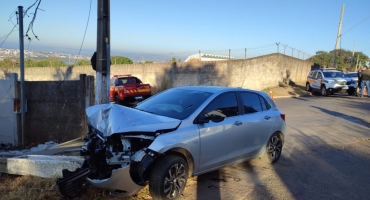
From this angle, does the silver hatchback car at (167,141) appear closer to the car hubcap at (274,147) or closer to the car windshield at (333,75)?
the car hubcap at (274,147)

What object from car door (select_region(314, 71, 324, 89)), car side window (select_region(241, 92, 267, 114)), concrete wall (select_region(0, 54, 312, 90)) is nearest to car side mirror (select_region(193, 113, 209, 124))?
car side window (select_region(241, 92, 267, 114))

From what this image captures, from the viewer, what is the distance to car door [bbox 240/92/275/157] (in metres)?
5.53

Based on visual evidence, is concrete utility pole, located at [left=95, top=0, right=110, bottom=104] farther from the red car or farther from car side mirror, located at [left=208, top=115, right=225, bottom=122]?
the red car

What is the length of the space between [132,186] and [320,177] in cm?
350

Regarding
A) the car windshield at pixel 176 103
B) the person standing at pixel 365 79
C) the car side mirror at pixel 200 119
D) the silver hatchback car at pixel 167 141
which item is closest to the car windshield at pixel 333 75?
the person standing at pixel 365 79

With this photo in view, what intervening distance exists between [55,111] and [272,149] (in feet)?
18.3

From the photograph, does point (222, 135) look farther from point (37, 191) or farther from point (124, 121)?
point (37, 191)

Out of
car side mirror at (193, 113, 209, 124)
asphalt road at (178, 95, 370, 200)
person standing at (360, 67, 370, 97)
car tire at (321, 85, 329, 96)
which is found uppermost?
person standing at (360, 67, 370, 97)

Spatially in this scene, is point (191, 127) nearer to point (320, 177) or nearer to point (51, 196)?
point (51, 196)

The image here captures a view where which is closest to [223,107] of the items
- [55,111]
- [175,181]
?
[175,181]

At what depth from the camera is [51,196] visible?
4.27 meters

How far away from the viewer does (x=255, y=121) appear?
568cm

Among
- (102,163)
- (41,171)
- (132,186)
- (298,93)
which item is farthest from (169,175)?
(298,93)

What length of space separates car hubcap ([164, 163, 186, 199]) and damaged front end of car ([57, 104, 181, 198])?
0.99ft
